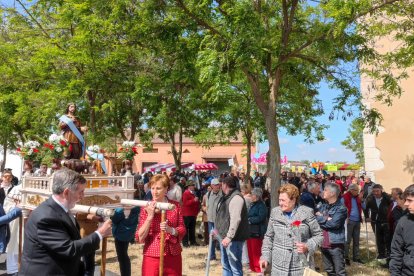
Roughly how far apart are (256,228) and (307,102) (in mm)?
5340

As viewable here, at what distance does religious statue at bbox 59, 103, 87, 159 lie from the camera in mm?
8219

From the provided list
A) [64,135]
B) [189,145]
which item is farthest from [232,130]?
[189,145]

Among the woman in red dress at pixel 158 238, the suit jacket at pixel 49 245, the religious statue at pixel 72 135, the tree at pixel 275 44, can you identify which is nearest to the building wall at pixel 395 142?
the tree at pixel 275 44

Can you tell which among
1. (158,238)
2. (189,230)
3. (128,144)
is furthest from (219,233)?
(189,230)

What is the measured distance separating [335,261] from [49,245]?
4953mm

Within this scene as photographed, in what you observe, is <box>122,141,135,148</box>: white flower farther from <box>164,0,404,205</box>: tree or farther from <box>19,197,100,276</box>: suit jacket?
<box>19,197,100,276</box>: suit jacket

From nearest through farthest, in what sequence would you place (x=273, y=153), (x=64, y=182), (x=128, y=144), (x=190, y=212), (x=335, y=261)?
(x=64, y=182), (x=335, y=261), (x=273, y=153), (x=128, y=144), (x=190, y=212)

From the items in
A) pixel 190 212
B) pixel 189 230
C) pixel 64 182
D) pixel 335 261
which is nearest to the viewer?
pixel 64 182

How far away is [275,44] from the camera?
9008 mm

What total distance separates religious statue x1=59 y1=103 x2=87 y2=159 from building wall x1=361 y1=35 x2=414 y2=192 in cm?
1223

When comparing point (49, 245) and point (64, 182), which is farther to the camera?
point (64, 182)

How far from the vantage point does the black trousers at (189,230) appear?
36.5 feet

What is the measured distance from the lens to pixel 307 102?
487 inches

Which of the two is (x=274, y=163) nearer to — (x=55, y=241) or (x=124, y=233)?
(x=124, y=233)
